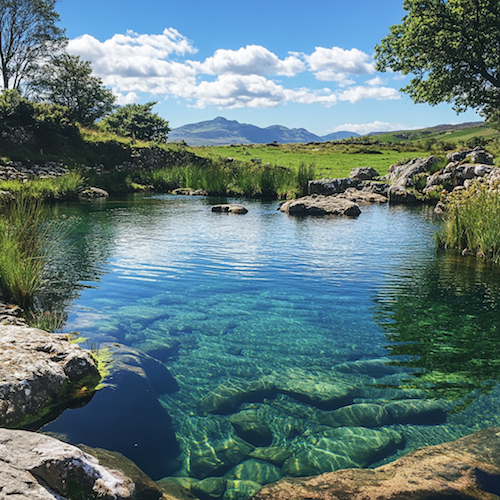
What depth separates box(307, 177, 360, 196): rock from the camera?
2866cm

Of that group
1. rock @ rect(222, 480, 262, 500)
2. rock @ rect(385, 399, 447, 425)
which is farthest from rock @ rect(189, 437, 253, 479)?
rock @ rect(385, 399, 447, 425)

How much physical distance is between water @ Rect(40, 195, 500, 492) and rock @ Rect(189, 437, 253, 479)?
0.05 feet

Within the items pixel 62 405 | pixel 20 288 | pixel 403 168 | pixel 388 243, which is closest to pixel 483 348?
pixel 62 405

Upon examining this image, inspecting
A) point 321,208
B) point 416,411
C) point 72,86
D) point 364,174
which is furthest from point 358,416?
point 72,86

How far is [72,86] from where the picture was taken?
5300cm

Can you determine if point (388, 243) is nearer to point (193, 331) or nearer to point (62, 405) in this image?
point (193, 331)

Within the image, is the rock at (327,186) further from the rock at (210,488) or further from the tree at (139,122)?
the tree at (139,122)

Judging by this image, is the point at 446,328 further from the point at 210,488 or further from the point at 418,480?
the point at 210,488

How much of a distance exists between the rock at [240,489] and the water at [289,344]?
1.1 inches

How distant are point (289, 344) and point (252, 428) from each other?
6.68ft

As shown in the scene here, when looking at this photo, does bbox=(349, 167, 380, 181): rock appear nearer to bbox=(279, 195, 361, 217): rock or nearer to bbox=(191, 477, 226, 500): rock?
bbox=(279, 195, 361, 217): rock

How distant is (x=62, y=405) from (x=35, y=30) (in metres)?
56.8

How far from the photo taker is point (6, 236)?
639 centimetres

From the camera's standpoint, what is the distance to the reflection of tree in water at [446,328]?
4980 millimetres
